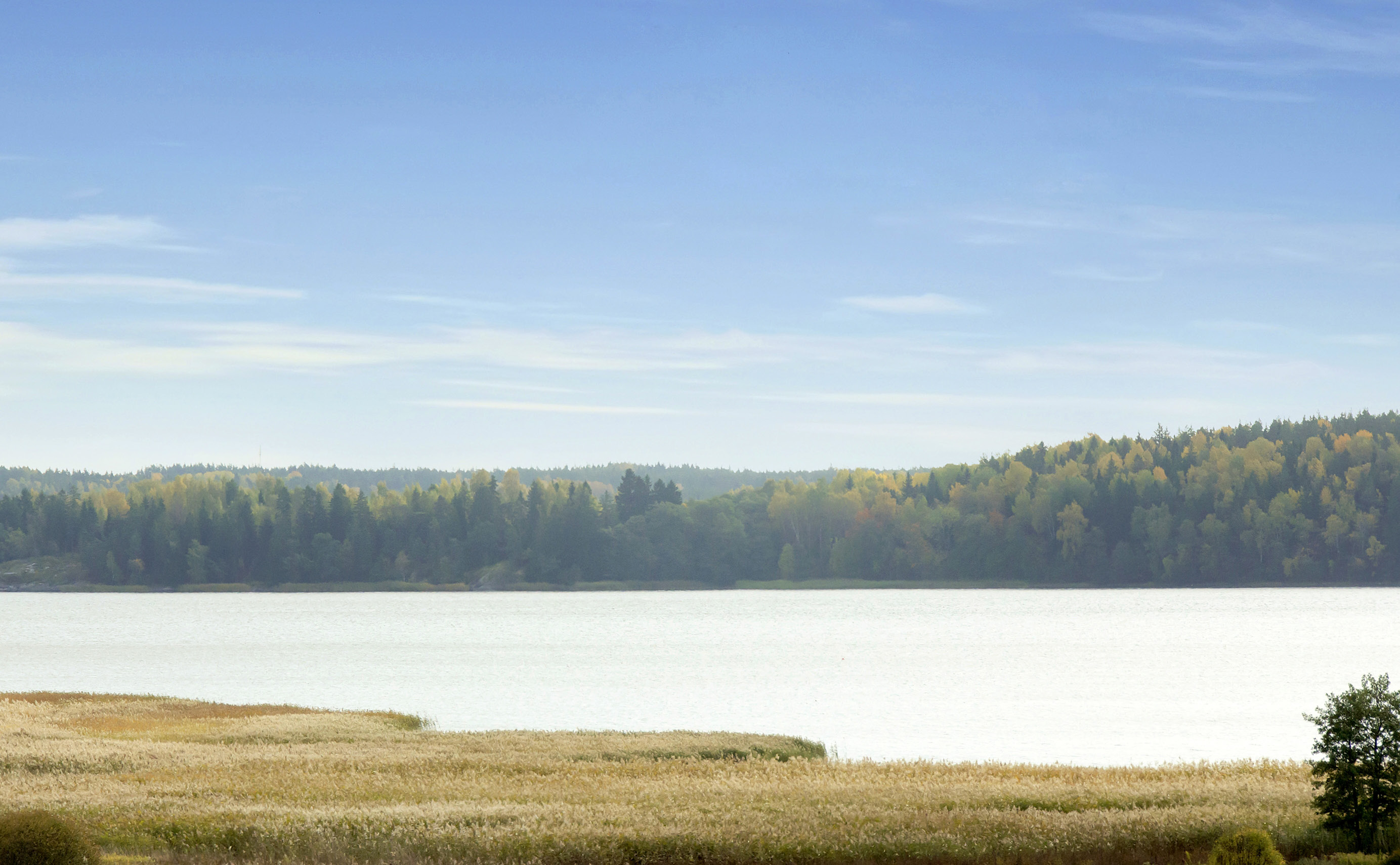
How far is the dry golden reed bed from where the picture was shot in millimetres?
20297

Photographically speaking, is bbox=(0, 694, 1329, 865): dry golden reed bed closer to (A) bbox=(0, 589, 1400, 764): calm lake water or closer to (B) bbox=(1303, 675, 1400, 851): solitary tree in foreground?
(B) bbox=(1303, 675, 1400, 851): solitary tree in foreground

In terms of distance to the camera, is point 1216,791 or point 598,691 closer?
point 1216,791

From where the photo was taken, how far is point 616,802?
81.8 feet

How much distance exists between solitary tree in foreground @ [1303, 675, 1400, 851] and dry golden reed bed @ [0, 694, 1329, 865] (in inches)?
25.9

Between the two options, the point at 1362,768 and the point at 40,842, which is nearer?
the point at 40,842

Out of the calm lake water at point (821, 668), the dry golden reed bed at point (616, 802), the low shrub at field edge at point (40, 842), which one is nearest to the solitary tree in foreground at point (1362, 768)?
the dry golden reed bed at point (616, 802)

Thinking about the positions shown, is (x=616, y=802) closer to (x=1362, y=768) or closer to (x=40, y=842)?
(x=40, y=842)

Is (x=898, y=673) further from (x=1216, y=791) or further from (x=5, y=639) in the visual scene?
(x=5, y=639)

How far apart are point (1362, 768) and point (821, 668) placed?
5865 cm

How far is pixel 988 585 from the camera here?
642 ft

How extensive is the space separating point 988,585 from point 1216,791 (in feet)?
569

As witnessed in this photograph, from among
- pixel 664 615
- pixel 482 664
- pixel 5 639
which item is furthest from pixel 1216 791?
pixel 664 615

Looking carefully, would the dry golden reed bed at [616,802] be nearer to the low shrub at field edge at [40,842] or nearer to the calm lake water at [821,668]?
the low shrub at field edge at [40,842]

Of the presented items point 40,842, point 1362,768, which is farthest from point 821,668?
point 40,842
